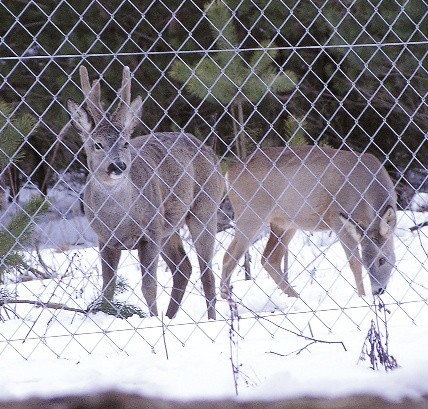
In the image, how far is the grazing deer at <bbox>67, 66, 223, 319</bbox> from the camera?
5.28 metres

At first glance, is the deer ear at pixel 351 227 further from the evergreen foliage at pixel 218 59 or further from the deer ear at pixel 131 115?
the deer ear at pixel 131 115

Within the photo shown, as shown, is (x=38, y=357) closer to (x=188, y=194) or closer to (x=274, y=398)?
(x=274, y=398)

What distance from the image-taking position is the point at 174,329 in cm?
444

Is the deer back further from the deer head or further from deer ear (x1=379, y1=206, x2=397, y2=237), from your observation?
the deer head

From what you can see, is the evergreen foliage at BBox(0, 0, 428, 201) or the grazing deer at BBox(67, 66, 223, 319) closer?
the grazing deer at BBox(67, 66, 223, 319)

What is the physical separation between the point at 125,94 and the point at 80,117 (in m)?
0.28

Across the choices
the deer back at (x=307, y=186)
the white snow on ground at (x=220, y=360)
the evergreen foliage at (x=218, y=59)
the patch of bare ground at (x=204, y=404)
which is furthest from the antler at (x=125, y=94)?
the deer back at (x=307, y=186)

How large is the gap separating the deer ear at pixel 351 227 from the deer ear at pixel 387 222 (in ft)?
0.63

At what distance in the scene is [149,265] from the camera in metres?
5.98

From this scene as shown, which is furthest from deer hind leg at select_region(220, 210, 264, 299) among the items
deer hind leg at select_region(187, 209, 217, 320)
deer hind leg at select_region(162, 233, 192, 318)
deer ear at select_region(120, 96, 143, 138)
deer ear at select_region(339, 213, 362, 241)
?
deer ear at select_region(120, 96, 143, 138)

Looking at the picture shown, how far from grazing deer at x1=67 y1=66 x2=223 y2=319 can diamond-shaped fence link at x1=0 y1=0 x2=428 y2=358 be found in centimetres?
1

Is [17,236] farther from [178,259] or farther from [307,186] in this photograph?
[307,186]

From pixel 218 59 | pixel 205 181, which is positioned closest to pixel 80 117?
pixel 205 181

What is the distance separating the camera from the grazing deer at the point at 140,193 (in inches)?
208
